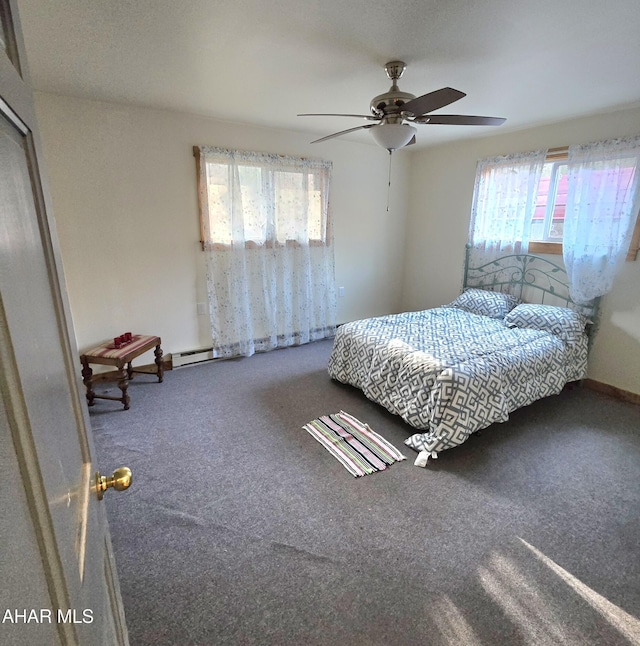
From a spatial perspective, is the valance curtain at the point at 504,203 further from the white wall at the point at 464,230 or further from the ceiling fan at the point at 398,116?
the ceiling fan at the point at 398,116

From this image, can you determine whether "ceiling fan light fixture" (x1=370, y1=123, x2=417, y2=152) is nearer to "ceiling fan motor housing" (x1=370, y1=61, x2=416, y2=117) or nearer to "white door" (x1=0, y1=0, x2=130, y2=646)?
"ceiling fan motor housing" (x1=370, y1=61, x2=416, y2=117)

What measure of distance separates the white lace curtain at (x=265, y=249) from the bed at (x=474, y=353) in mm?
1149

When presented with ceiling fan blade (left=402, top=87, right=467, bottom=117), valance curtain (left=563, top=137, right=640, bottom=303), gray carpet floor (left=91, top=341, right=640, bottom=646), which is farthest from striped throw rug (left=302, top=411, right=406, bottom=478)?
valance curtain (left=563, top=137, right=640, bottom=303)

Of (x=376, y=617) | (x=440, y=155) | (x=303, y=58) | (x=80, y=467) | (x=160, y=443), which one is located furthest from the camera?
(x=440, y=155)

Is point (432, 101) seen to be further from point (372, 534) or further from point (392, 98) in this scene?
point (372, 534)

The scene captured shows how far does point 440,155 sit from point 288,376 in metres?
3.30

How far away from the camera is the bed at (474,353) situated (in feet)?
7.94

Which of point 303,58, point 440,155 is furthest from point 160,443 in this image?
point 440,155

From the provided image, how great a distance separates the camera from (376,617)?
1.45 meters

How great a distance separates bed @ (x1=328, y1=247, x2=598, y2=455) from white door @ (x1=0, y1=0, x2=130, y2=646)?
2079 millimetres

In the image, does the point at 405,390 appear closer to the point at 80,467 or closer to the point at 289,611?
the point at 289,611

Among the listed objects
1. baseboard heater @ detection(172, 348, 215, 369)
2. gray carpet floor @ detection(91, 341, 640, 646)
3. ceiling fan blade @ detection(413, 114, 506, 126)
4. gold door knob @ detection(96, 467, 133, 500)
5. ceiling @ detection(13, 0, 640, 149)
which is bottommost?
gray carpet floor @ detection(91, 341, 640, 646)

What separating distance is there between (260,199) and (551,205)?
2926 millimetres

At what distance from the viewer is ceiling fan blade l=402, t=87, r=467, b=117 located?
179 centimetres
